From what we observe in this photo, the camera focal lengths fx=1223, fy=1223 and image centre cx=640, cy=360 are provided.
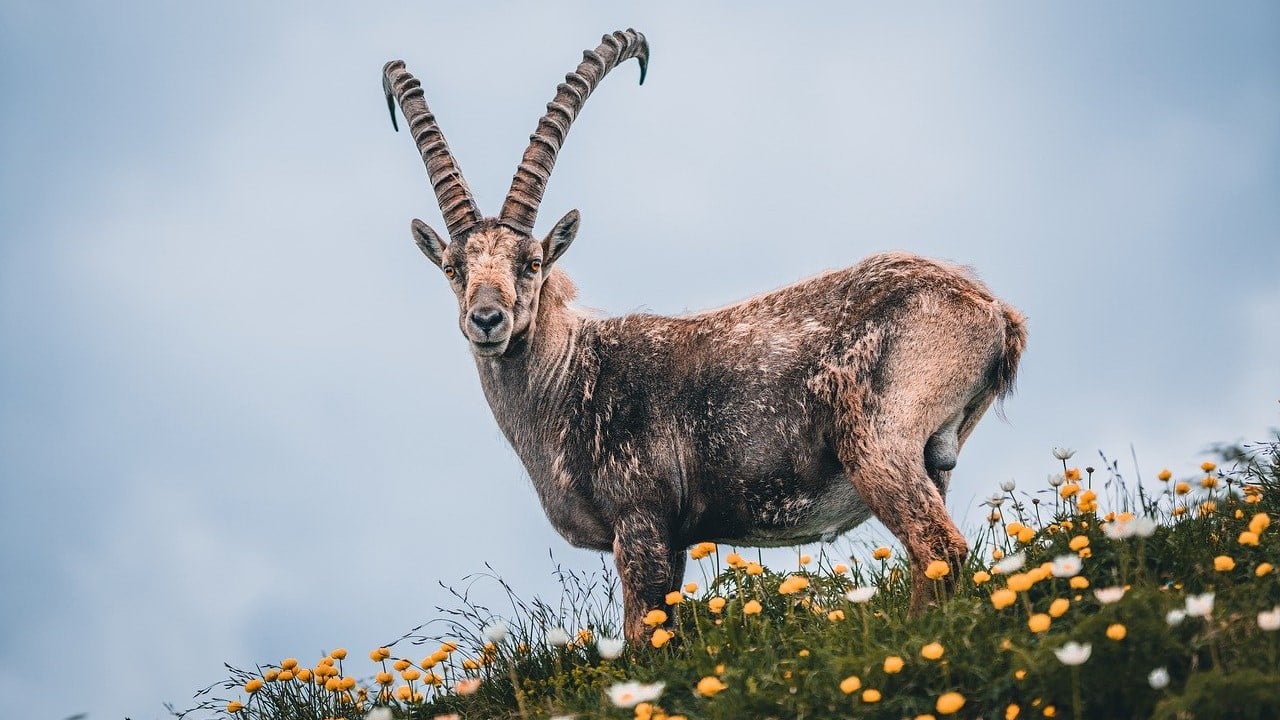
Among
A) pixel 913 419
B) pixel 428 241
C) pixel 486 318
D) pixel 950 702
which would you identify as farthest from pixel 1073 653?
pixel 428 241

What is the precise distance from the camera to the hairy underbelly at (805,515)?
7.36 metres

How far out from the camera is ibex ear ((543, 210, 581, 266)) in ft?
27.0

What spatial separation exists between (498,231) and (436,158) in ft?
3.25

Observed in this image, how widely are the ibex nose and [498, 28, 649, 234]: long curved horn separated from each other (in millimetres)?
975

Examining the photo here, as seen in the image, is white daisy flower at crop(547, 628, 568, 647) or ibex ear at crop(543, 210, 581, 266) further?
ibex ear at crop(543, 210, 581, 266)

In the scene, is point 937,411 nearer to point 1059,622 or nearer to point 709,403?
point 709,403

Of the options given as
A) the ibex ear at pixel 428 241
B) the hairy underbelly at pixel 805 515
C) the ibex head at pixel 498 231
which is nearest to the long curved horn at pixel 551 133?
the ibex head at pixel 498 231

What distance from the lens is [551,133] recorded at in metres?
8.68

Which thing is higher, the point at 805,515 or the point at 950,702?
the point at 805,515

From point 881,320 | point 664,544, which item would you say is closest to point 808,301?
point 881,320

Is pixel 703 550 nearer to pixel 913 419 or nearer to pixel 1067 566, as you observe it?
pixel 913 419

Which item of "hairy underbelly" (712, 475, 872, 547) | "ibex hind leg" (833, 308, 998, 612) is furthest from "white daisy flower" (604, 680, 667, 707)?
"hairy underbelly" (712, 475, 872, 547)

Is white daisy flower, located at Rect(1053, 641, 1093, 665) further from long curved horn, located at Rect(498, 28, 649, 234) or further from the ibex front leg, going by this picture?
long curved horn, located at Rect(498, 28, 649, 234)

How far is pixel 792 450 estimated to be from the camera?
7.30 m
